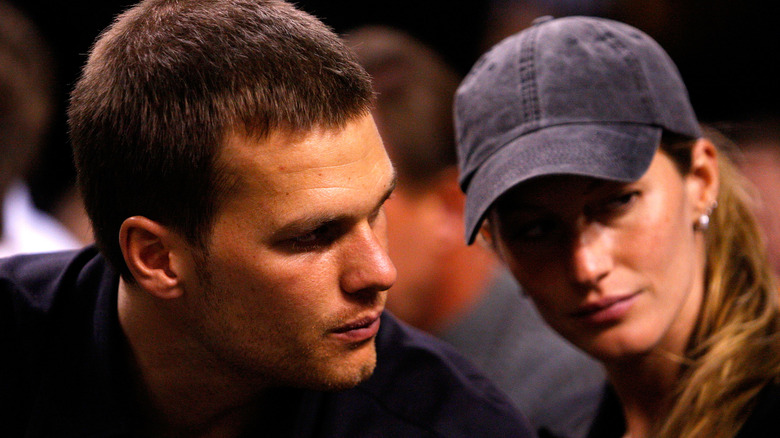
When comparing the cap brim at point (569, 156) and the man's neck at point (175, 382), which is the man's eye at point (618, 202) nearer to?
the cap brim at point (569, 156)

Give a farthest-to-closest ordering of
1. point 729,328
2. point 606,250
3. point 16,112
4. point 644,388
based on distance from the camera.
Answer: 1. point 16,112
2. point 644,388
3. point 729,328
4. point 606,250

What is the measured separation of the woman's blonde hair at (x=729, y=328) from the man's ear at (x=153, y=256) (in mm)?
1128

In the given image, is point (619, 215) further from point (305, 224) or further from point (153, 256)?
point (153, 256)

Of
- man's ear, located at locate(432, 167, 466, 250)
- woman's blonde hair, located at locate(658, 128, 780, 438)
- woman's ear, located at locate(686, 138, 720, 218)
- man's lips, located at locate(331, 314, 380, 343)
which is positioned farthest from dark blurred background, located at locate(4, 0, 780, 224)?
man's lips, located at locate(331, 314, 380, 343)

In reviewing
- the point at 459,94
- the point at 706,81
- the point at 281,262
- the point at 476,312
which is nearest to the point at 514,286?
the point at 476,312

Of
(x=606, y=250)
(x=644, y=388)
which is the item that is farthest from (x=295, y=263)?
(x=644, y=388)

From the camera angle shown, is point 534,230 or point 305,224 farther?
point 534,230

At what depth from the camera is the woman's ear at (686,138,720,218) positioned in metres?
2.05

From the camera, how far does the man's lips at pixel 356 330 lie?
166 cm

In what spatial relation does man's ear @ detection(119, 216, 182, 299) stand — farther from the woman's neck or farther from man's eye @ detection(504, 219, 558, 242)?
the woman's neck

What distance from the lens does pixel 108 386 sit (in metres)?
1.76

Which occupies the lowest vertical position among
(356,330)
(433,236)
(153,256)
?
(433,236)

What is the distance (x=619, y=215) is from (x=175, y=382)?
40.7 inches

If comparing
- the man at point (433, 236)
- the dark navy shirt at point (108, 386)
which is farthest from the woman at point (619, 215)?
the man at point (433, 236)
